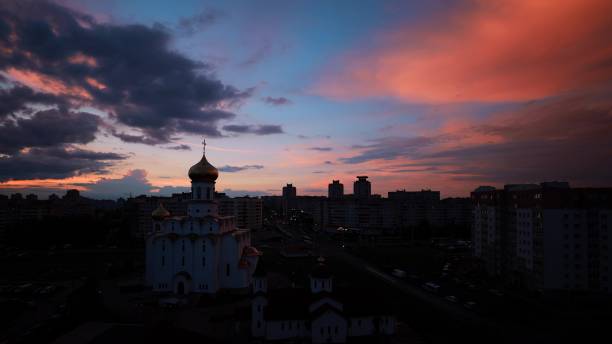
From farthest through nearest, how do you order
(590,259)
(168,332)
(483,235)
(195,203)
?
(483,235), (195,203), (590,259), (168,332)

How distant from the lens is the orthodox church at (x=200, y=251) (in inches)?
1281

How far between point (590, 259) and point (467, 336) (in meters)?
17.6

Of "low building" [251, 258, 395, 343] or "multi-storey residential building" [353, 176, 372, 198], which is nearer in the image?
"low building" [251, 258, 395, 343]

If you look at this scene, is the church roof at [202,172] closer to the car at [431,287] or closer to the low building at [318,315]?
the low building at [318,315]

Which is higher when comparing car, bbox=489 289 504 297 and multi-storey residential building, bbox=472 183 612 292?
multi-storey residential building, bbox=472 183 612 292

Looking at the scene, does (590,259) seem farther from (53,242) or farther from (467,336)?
(53,242)

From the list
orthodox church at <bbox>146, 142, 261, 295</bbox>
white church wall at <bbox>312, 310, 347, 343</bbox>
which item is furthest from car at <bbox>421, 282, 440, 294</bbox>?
orthodox church at <bbox>146, 142, 261, 295</bbox>

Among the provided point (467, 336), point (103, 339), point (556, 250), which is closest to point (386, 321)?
point (467, 336)

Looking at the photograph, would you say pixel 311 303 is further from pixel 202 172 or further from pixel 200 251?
pixel 202 172

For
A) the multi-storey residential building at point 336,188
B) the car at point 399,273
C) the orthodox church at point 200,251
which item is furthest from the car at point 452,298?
the multi-storey residential building at point 336,188

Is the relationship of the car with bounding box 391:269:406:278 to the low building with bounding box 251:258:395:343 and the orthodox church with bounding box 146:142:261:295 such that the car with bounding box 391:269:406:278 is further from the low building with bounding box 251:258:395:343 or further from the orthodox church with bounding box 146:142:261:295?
the low building with bounding box 251:258:395:343

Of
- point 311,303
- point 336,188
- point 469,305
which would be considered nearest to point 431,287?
point 469,305

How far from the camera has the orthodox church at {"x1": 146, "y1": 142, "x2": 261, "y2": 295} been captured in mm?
32531

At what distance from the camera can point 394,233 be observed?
8150cm
